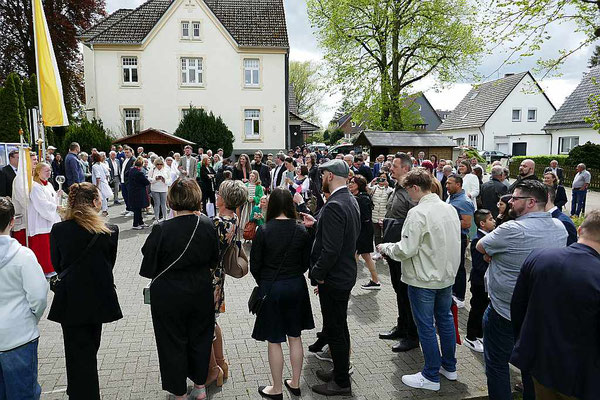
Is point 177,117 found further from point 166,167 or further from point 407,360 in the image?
point 407,360

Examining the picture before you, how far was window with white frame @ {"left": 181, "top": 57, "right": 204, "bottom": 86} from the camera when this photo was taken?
28.6 meters

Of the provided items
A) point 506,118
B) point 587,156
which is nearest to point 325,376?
point 587,156

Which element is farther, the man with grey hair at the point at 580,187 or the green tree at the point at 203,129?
the green tree at the point at 203,129

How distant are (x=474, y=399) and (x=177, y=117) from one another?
2772 centimetres

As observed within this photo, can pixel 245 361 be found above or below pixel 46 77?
below

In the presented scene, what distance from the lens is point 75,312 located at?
3.47 m

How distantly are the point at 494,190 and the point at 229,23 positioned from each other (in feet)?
86.2

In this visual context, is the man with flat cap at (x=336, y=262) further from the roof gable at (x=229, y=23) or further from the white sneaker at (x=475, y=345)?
the roof gable at (x=229, y=23)

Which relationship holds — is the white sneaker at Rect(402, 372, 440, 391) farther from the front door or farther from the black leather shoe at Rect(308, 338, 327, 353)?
the front door

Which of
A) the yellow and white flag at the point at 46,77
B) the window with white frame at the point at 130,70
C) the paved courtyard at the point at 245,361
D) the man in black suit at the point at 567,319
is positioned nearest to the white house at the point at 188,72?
the window with white frame at the point at 130,70

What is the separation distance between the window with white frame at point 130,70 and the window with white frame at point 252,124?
25.1ft

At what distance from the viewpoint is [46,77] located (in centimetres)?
700

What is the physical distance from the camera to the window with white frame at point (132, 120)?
28.7 meters

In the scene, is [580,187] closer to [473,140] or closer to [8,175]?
[8,175]
